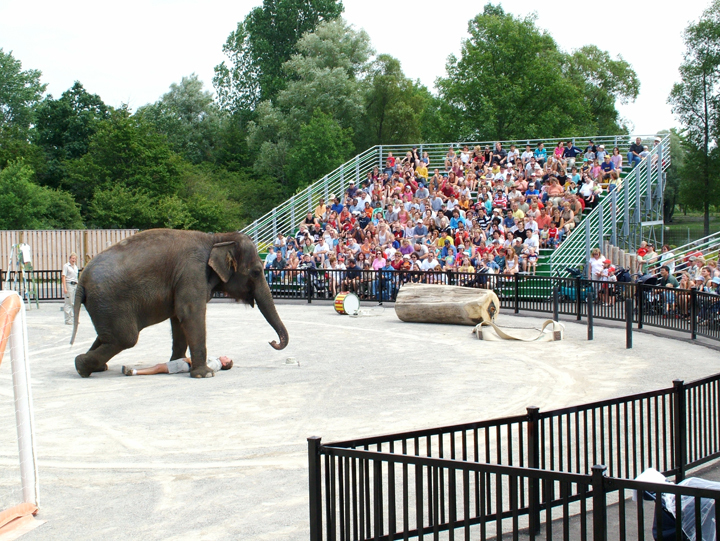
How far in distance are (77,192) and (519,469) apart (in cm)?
4965

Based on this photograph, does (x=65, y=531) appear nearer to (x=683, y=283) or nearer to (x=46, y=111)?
(x=683, y=283)

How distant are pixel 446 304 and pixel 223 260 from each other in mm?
7578

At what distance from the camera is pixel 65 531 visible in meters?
6.49

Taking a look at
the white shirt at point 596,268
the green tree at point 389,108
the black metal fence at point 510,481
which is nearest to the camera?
the black metal fence at point 510,481

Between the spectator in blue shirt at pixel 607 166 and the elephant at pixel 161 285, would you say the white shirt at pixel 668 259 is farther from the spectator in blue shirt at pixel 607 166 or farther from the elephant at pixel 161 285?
the elephant at pixel 161 285

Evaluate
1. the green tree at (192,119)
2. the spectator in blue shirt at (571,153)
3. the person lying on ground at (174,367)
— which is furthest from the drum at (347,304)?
the green tree at (192,119)

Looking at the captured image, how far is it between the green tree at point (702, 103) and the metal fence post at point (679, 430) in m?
43.4

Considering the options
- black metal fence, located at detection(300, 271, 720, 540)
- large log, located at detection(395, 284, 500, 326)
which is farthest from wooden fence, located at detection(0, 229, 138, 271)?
black metal fence, located at detection(300, 271, 720, 540)

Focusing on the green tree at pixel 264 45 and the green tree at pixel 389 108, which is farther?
the green tree at pixel 264 45

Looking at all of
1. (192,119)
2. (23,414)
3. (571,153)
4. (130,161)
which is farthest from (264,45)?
(23,414)

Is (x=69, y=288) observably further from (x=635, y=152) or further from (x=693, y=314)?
(x=635, y=152)

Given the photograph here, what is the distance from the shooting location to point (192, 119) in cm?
6500

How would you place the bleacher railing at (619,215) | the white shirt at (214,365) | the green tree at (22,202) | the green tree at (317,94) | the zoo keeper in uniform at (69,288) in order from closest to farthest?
the white shirt at (214,365) → the zoo keeper in uniform at (69,288) → the bleacher railing at (619,215) → the green tree at (22,202) → the green tree at (317,94)

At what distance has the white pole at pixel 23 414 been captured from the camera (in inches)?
274
